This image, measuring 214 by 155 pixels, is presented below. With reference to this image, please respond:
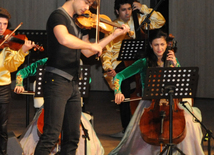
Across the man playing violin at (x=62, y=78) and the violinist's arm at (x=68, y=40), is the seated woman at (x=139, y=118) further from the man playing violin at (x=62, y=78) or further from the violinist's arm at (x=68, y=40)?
the violinist's arm at (x=68, y=40)

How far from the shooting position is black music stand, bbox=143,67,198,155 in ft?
9.89

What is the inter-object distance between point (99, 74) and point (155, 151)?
5159 millimetres

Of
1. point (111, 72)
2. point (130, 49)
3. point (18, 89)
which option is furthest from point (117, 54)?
point (18, 89)

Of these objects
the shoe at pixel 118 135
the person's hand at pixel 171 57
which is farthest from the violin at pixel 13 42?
the shoe at pixel 118 135

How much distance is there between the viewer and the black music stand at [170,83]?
3.02m

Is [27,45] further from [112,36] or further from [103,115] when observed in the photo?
[103,115]

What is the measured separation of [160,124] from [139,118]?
18.9 inches

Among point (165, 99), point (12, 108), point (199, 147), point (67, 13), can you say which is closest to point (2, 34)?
point (67, 13)

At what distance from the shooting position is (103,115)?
20.1 feet

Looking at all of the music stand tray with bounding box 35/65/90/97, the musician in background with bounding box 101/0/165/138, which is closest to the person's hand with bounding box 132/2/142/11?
the musician in background with bounding box 101/0/165/138

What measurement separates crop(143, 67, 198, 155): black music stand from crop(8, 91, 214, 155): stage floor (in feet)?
3.63

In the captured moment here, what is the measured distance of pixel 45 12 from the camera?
8.53 meters

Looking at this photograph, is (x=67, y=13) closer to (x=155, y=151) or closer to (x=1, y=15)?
(x=1, y=15)

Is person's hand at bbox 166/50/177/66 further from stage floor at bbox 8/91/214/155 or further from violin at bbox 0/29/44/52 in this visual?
violin at bbox 0/29/44/52
